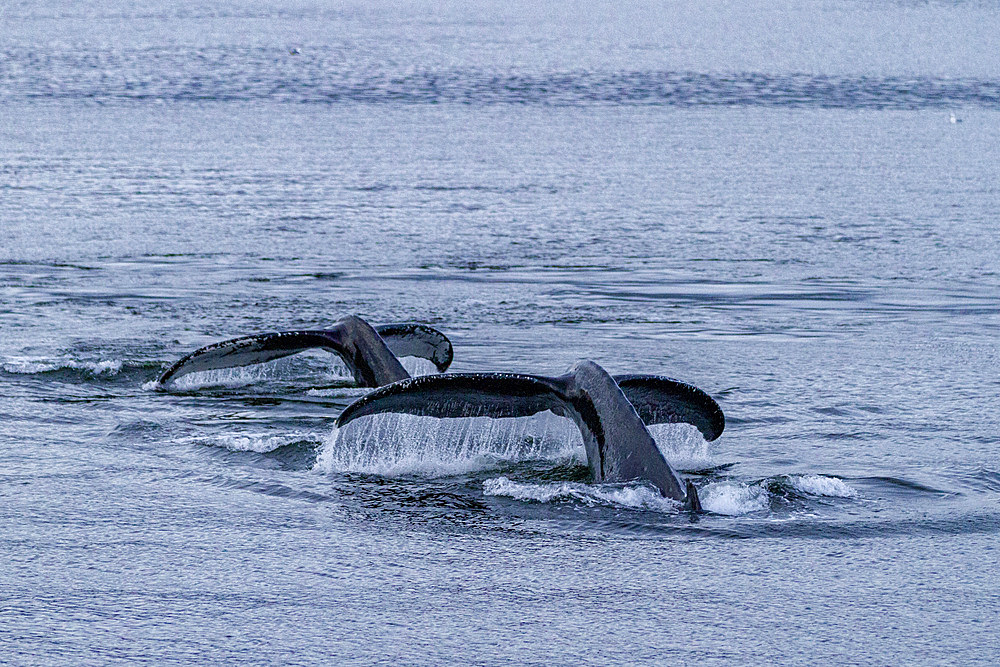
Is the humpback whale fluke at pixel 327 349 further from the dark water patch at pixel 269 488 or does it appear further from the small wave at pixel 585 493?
the small wave at pixel 585 493

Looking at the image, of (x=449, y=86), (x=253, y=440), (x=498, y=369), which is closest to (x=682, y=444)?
(x=253, y=440)

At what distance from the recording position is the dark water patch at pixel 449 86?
30.8 meters

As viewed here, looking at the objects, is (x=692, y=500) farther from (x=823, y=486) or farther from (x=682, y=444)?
(x=682, y=444)

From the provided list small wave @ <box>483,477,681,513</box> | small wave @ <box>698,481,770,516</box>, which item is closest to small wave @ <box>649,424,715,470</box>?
small wave @ <box>698,481,770,516</box>

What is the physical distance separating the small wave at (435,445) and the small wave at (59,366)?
8.37ft

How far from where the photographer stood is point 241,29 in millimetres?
53688

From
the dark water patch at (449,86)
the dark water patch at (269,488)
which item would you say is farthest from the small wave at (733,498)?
the dark water patch at (449,86)

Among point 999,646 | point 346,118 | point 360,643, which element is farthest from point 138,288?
point 346,118

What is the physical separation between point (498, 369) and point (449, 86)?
23.1 metres

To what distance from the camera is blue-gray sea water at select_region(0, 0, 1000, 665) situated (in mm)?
6012

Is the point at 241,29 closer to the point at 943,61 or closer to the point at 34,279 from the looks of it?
the point at 943,61

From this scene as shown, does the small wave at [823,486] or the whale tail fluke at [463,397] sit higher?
the whale tail fluke at [463,397]

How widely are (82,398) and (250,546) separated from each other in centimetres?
322

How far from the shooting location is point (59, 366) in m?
10.3
